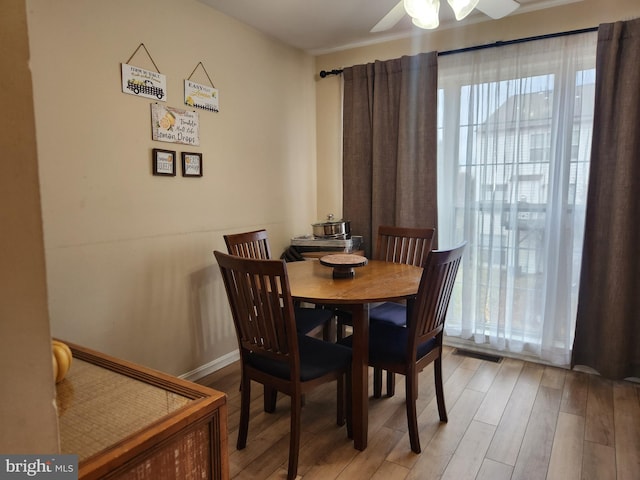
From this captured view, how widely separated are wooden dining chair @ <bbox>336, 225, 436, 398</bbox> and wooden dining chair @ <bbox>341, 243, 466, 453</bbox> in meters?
0.31

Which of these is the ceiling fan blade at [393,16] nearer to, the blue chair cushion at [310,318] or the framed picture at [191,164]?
the framed picture at [191,164]

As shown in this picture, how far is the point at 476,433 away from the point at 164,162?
7.40ft

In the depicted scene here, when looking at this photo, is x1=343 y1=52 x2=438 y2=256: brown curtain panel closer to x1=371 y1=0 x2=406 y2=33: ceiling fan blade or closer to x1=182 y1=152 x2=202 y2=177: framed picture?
x1=371 y1=0 x2=406 y2=33: ceiling fan blade

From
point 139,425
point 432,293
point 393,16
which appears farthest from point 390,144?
point 139,425

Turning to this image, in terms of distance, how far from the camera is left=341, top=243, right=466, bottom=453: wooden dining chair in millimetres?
1861

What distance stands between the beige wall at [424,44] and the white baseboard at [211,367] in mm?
1515

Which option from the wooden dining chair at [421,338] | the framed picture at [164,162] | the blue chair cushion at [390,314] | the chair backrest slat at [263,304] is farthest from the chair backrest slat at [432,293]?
the framed picture at [164,162]

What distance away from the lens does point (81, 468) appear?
66 centimetres

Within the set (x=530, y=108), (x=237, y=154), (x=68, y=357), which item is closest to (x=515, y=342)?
(x=530, y=108)

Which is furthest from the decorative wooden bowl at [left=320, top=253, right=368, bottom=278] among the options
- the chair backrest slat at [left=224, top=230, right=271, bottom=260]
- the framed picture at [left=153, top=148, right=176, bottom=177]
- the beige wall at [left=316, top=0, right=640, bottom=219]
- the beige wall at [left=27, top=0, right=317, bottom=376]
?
the beige wall at [left=316, top=0, right=640, bottom=219]

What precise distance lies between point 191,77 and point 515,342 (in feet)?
9.35

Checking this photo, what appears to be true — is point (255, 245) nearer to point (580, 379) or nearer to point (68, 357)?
point (68, 357)

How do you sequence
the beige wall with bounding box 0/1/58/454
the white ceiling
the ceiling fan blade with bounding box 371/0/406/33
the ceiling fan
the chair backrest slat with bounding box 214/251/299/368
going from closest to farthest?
the beige wall with bounding box 0/1/58/454, the chair backrest slat with bounding box 214/251/299/368, the ceiling fan, the ceiling fan blade with bounding box 371/0/406/33, the white ceiling

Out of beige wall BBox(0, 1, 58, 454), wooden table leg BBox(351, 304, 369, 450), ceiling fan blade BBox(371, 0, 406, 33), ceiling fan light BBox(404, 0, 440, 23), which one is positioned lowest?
wooden table leg BBox(351, 304, 369, 450)
